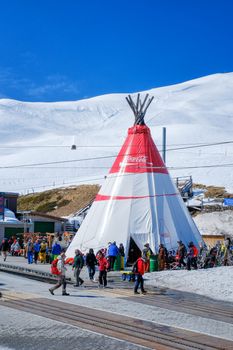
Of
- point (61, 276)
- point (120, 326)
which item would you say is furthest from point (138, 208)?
point (120, 326)

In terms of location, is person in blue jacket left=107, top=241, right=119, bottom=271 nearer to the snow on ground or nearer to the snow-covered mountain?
the snow on ground

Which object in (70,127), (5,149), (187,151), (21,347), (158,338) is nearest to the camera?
(21,347)

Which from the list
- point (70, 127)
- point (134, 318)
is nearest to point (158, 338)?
point (134, 318)

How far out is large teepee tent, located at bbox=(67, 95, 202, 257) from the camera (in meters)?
24.7

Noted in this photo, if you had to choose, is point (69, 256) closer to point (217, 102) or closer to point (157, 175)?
point (157, 175)

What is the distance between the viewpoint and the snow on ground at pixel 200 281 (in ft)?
56.9

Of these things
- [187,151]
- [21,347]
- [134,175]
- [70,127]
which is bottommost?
[21,347]

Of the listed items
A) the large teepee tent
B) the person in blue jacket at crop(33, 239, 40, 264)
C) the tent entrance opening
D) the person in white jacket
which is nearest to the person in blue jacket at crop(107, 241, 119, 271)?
the large teepee tent

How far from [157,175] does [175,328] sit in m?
14.9

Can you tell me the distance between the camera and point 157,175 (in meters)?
25.9

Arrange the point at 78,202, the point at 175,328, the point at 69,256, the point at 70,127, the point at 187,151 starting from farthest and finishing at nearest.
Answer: the point at 70,127
the point at 187,151
the point at 78,202
the point at 69,256
the point at 175,328

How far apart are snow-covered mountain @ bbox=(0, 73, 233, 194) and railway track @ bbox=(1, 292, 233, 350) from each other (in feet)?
161

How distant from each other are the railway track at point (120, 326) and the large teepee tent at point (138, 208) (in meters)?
10.5

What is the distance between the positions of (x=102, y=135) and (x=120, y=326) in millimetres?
114341
